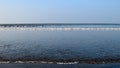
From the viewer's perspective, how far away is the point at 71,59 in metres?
21.7

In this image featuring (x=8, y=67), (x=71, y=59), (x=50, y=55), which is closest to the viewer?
(x=8, y=67)

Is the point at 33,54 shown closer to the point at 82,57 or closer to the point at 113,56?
the point at 82,57

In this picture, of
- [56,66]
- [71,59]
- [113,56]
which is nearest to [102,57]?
[113,56]

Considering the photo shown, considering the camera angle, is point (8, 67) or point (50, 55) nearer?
point (8, 67)

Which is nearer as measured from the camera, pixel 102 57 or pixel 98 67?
pixel 98 67

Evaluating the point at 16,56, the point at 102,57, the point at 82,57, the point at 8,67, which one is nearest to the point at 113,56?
the point at 102,57

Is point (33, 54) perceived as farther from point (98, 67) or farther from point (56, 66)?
point (98, 67)

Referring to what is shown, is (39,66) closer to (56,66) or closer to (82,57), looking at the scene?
(56,66)

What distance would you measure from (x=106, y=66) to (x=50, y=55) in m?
7.30

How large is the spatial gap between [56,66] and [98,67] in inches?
113

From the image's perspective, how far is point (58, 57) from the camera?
22625 mm

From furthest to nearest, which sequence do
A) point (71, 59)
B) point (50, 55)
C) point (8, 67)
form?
point (50, 55), point (71, 59), point (8, 67)

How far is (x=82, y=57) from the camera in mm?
22578

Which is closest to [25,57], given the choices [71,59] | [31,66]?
[71,59]
